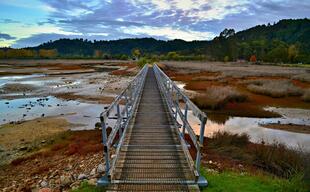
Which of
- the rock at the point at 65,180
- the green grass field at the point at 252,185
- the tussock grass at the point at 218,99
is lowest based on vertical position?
the tussock grass at the point at 218,99

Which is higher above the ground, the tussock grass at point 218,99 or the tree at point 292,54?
the tree at point 292,54

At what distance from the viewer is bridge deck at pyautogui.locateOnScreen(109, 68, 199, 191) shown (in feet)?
15.6

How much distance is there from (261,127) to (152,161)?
11.6 m

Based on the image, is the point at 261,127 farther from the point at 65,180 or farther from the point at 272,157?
the point at 65,180

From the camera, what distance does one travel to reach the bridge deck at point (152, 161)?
4770 millimetres

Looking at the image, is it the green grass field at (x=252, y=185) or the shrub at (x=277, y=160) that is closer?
the green grass field at (x=252, y=185)

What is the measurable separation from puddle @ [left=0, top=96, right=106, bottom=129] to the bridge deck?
8.27m

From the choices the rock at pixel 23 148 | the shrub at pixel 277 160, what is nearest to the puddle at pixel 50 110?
the rock at pixel 23 148

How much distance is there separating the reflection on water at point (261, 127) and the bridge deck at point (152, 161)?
617 centimetres

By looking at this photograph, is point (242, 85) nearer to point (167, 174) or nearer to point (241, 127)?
point (241, 127)

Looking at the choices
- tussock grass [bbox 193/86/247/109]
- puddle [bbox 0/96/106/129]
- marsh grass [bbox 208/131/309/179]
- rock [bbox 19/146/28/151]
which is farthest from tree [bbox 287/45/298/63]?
rock [bbox 19/146/28/151]

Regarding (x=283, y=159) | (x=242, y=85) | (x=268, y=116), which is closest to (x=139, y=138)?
(x=283, y=159)

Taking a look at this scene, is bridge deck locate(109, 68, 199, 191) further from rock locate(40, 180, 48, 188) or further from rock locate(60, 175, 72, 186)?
rock locate(40, 180, 48, 188)

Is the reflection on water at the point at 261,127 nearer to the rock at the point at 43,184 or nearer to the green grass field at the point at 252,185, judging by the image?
the green grass field at the point at 252,185
